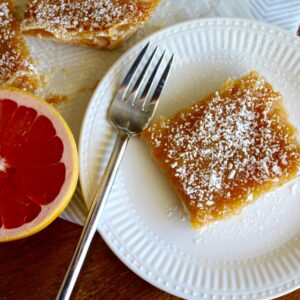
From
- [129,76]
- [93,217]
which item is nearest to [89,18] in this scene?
[129,76]

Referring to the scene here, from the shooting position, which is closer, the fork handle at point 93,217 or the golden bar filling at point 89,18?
the fork handle at point 93,217

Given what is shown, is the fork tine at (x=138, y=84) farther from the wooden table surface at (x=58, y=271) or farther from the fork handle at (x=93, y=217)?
the wooden table surface at (x=58, y=271)

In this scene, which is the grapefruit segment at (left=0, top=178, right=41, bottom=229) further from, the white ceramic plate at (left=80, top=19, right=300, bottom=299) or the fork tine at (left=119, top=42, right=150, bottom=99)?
the fork tine at (left=119, top=42, right=150, bottom=99)

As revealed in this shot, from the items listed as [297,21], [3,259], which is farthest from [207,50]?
[3,259]

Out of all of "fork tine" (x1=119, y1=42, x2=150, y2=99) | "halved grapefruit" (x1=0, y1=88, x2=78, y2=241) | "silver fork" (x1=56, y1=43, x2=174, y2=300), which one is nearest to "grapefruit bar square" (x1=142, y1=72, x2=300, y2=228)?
"silver fork" (x1=56, y1=43, x2=174, y2=300)

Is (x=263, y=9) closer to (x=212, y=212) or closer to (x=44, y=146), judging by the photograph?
(x=212, y=212)

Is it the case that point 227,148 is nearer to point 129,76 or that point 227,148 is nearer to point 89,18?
point 129,76

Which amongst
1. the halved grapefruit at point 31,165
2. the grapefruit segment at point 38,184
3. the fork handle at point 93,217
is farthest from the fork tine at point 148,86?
the grapefruit segment at point 38,184
